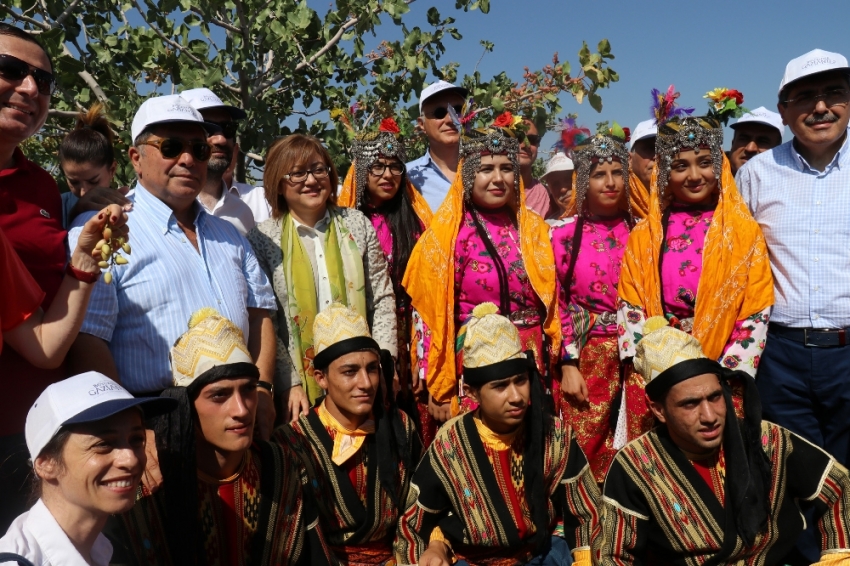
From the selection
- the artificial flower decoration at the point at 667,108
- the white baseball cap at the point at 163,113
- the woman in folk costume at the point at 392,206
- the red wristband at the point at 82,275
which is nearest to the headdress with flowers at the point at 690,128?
the artificial flower decoration at the point at 667,108

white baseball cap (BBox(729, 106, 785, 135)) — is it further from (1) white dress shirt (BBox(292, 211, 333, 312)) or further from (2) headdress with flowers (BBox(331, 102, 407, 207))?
(1) white dress shirt (BBox(292, 211, 333, 312))

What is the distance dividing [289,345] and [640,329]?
1828mm

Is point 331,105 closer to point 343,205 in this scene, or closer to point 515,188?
point 343,205

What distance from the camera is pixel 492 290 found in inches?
186

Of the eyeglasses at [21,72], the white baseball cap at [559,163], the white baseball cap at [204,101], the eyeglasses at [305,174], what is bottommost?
the eyeglasses at [305,174]

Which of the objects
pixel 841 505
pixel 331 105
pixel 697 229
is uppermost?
pixel 331 105

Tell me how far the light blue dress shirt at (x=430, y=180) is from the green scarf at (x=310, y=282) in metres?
1.15

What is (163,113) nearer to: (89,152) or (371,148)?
(89,152)

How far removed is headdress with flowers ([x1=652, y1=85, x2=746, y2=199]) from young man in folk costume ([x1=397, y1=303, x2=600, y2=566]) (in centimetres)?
138

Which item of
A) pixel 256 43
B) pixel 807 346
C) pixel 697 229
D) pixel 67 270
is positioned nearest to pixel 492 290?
pixel 697 229

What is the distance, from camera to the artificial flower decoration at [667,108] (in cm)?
464

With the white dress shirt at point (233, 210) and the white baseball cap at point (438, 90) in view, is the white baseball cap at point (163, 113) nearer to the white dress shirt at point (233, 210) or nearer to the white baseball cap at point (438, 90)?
the white dress shirt at point (233, 210)

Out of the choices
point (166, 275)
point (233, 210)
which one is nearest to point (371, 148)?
point (233, 210)

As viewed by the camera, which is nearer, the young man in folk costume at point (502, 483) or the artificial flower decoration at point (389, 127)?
the young man in folk costume at point (502, 483)
